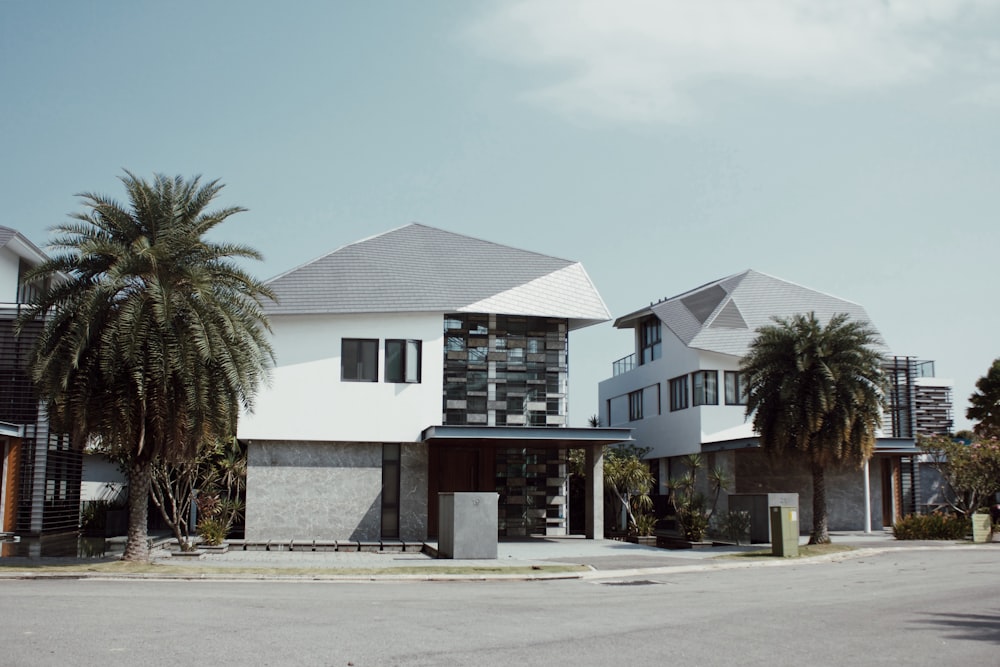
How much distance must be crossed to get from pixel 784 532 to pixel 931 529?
28.9ft

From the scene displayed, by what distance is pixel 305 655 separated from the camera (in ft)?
34.3

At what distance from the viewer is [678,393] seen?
131ft

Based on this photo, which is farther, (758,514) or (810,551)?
(758,514)

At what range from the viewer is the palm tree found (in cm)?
2045

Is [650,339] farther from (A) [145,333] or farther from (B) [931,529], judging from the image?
(A) [145,333]

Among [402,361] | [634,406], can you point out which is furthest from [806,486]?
[402,361]

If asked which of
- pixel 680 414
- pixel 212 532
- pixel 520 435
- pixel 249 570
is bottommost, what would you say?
pixel 249 570

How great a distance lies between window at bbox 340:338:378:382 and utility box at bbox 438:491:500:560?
7.32 m

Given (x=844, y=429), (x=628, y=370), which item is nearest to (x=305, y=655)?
(x=844, y=429)

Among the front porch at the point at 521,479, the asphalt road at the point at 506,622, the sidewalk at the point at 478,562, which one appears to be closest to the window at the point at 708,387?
the front porch at the point at 521,479

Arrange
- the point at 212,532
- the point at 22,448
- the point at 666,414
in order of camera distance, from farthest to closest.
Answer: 1. the point at 666,414
2. the point at 22,448
3. the point at 212,532

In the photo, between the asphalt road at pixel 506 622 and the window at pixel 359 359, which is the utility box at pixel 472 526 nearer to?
the asphalt road at pixel 506 622

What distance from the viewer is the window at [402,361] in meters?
31.1

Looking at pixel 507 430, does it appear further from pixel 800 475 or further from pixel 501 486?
pixel 800 475
